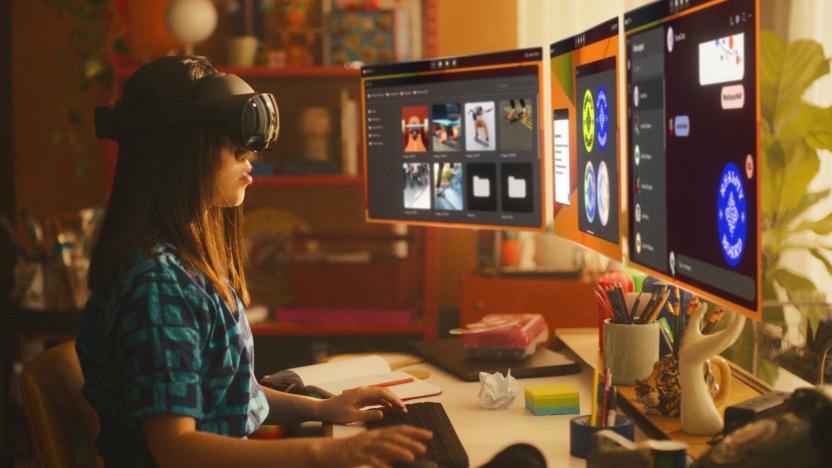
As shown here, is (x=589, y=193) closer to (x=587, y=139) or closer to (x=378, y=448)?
(x=587, y=139)

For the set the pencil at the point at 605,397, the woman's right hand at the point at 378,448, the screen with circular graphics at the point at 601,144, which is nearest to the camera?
the woman's right hand at the point at 378,448

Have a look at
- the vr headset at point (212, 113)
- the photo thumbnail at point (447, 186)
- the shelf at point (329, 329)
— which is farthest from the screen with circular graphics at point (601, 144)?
the shelf at point (329, 329)

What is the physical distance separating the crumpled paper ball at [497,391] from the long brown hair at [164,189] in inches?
18.3

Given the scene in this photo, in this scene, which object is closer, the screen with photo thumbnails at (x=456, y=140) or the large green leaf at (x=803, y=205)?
the screen with photo thumbnails at (x=456, y=140)

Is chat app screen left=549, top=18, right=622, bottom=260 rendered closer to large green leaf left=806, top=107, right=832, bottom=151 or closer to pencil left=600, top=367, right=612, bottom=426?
pencil left=600, top=367, right=612, bottom=426

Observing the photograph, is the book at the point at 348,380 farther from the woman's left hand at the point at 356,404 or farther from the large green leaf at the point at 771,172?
the large green leaf at the point at 771,172

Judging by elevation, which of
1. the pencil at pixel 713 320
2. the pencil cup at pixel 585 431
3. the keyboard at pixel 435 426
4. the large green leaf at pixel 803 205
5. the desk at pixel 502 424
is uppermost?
the large green leaf at pixel 803 205

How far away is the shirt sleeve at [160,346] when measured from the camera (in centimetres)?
117

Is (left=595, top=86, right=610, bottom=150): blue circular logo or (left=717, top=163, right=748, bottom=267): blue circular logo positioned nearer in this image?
(left=717, top=163, right=748, bottom=267): blue circular logo

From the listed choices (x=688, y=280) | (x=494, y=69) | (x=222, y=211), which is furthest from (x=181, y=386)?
(x=494, y=69)

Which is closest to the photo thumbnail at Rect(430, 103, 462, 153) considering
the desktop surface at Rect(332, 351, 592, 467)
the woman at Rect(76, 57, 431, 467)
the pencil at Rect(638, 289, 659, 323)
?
the desktop surface at Rect(332, 351, 592, 467)

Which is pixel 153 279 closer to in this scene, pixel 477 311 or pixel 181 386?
pixel 181 386

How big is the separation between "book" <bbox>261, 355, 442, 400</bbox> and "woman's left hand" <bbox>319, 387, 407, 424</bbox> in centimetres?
11

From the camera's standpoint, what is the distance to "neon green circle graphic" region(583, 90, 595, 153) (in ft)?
5.85
